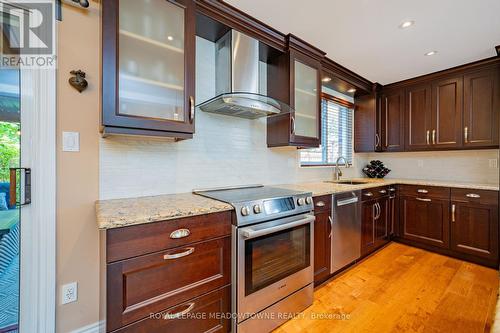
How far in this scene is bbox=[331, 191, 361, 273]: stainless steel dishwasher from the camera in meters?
2.24

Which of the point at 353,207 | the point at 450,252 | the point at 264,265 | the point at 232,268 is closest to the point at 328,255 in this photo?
the point at 353,207

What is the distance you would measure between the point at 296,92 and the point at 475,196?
Answer: 8.17 ft

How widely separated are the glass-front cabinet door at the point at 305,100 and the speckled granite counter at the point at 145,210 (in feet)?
4.21

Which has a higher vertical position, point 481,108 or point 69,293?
point 481,108

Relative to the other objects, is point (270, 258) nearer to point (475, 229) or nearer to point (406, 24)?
point (406, 24)

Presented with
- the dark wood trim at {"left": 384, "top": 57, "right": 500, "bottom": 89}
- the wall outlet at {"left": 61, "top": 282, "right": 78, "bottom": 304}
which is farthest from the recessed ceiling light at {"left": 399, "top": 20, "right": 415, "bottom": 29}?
the wall outlet at {"left": 61, "top": 282, "right": 78, "bottom": 304}

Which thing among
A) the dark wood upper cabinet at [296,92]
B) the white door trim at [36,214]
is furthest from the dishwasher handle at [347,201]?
the white door trim at [36,214]

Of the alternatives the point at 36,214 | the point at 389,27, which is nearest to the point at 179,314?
the point at 36,214

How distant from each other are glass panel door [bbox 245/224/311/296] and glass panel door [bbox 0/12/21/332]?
1371mm

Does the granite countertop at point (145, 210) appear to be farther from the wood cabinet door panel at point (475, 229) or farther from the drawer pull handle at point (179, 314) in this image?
the wood cabinet door panel at point (475, 229)

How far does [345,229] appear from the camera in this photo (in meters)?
2.37

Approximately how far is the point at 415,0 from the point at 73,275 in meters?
3.10

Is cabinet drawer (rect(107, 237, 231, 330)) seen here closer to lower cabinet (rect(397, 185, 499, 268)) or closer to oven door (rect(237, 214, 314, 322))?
oven door (rect(237, 214, 314, 322))

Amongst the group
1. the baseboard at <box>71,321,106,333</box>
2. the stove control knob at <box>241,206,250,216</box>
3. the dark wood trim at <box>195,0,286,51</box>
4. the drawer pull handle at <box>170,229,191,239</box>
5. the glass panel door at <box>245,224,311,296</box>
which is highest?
the dark wood trim at <box>195,0,286,51</box>
